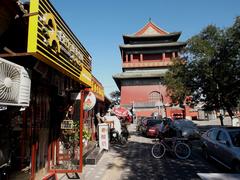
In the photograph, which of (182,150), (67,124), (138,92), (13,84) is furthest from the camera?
(138,92)

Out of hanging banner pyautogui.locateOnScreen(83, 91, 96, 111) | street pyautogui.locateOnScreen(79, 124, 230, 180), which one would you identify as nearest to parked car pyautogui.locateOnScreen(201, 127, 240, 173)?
street pyautogui.locateOnScreen(79, 124, 230, 180)

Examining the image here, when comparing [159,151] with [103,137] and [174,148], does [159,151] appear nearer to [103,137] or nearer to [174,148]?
[174,148]

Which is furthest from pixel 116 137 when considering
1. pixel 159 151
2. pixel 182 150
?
pixel 182 150

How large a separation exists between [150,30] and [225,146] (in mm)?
51263

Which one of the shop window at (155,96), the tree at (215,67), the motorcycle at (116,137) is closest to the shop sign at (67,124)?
the motorcycle at (116,137)

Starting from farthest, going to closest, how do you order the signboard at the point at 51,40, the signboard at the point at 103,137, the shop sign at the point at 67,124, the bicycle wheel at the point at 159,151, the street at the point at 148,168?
the signboard at the point at 103,137, the bicycle wheel at the point at 159,151, the shop sign at the point at 67,124, the street at the point at 148,168, the signboard at the point at 51,40

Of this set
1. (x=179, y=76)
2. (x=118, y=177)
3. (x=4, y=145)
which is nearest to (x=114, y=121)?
(x=179, y=76)

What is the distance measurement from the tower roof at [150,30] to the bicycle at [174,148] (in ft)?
154

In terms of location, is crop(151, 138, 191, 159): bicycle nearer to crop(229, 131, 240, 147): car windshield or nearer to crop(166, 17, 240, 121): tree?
crop(229, 131, 240, 147): car windshield

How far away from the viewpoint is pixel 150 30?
187ft

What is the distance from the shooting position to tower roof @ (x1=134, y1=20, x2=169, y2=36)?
56344 millimetres

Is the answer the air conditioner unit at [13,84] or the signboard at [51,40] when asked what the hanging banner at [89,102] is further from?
the air conditioner unit at [13,84]

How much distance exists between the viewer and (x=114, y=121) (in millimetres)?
16453

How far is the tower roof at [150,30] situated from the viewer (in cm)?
5634
